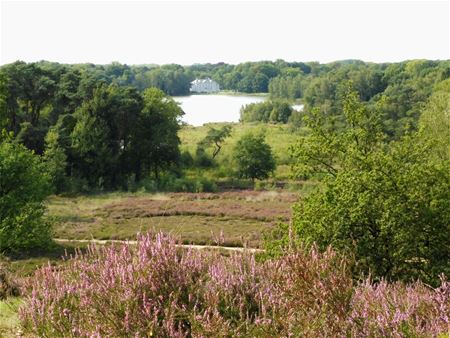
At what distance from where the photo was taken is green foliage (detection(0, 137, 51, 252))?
1012 inches

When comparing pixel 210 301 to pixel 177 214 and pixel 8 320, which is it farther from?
pixel 177 214

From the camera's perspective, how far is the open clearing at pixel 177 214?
32719mm

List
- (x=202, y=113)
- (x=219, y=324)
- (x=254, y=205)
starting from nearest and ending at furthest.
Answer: (x=219, y=324) → (x=254, y=205) → (x=202, y=113)

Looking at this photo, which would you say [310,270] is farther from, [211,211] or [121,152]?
[121,152]

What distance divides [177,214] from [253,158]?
17878 millimetres

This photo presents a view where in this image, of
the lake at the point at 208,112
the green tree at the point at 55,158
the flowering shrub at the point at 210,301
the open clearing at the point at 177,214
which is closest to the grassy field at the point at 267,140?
the open clearing at the point at 177,214

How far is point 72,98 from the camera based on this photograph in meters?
53.7

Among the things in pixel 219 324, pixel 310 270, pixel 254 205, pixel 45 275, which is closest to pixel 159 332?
pixel 219 324

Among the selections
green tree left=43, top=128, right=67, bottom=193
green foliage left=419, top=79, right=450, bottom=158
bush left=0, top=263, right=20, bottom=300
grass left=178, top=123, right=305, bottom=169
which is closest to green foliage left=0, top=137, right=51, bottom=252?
green tree left=43, top=128, right=67, bottom=193

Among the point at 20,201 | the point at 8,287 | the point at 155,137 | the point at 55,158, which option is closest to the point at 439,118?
the point at 155,137

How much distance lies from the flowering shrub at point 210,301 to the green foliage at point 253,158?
51293mm

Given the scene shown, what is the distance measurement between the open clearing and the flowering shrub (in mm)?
21882

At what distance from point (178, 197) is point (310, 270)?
1724 inches

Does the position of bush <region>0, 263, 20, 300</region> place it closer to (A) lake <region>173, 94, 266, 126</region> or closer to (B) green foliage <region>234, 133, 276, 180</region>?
(B) green foliage <region>234, 133, 276, 180</region>
